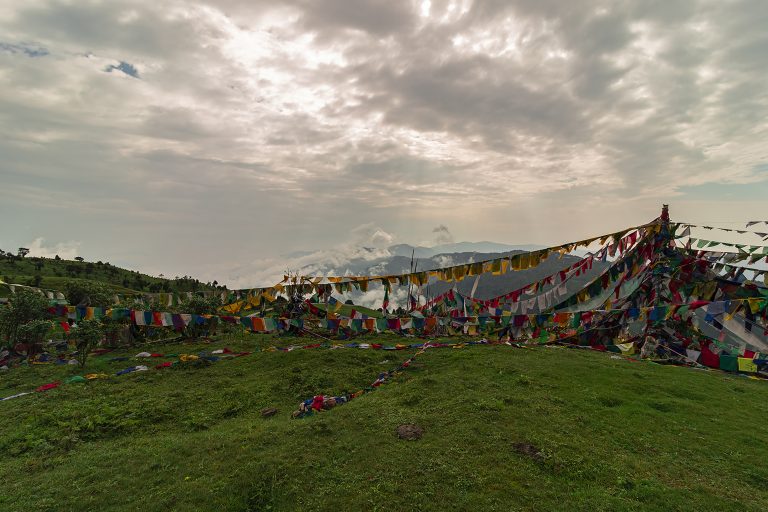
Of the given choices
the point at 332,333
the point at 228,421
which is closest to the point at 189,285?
the point at 332,333

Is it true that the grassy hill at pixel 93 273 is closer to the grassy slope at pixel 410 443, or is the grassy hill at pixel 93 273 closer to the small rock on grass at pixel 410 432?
the grassy slope at pixel 410 443

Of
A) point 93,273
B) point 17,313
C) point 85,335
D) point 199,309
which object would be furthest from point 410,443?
point 93,273

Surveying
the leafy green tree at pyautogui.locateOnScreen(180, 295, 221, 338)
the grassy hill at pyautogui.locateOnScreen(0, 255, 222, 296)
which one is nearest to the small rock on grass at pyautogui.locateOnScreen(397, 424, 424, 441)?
the leafy green tree at pyautogui.locateOnScreen(180, 295, 221, 338)

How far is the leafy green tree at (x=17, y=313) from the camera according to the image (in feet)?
73.8

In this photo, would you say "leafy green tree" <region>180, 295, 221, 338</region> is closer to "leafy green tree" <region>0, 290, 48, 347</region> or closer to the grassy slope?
"leafy green tree" <region>0, 290, 48, 347</region>

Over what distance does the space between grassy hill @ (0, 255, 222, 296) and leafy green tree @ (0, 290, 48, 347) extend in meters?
39.3

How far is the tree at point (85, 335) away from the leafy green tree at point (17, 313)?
518 centimetres

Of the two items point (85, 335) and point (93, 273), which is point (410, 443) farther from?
point (93, 273)

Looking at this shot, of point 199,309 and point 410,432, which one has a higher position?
point 199,309

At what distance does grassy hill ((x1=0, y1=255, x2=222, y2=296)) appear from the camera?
6303cm

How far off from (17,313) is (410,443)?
25.8 metres

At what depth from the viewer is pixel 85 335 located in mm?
20172

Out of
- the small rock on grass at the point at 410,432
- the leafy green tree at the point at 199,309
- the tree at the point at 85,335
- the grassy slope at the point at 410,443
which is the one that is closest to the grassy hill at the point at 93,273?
the leafy green tree at the point at 199,309

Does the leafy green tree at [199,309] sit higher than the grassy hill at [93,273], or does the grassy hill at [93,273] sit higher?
the grassy hill at [93,273]
